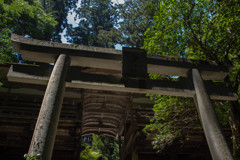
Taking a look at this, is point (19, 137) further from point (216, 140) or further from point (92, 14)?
point (92, 14)

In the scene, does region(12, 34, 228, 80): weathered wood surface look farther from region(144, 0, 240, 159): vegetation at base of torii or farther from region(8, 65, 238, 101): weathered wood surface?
region(144, 0, 240, 159): vegetation at base of torii

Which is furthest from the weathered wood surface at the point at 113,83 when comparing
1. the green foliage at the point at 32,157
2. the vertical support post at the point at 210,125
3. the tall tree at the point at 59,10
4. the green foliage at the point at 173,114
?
the tall tree at the point at 59,10

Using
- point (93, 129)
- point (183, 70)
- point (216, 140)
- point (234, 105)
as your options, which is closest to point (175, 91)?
point (183, 70)

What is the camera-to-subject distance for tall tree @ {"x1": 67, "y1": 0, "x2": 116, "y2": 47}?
3319 cm

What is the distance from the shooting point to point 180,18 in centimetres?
629

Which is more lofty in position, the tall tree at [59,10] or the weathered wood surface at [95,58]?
the tall tree at [59,10]

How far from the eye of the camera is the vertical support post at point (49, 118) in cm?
317

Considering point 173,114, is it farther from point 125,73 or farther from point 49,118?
point 49,118

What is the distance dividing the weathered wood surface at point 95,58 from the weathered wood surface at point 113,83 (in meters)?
0.42

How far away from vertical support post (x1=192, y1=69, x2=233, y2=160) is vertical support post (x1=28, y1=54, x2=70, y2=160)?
3173 millimetres

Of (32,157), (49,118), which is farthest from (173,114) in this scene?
(32,157)

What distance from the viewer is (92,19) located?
36.2 meters

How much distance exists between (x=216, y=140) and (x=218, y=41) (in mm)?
3432

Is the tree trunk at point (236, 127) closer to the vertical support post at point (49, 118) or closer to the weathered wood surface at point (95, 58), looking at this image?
the weathered wood surface at point (95, 58)
